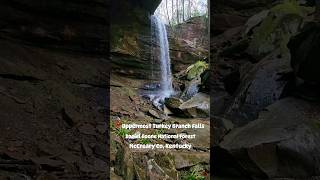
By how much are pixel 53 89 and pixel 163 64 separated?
0.92 meters

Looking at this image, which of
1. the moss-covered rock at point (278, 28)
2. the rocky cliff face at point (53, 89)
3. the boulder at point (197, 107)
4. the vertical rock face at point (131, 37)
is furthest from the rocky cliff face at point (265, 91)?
the rocky cliff face at point (53, 89)

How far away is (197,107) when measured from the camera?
2.90 metres

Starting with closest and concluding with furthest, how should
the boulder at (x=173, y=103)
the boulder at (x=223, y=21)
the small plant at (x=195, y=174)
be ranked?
the small plant at (x=195, y=174)
the boulder at (x=173, y=103)
the boulder at (x=223, y=21)

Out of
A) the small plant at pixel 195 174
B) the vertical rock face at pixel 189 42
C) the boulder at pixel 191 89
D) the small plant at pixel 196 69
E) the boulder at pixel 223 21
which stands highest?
the boulder at pixel 223 21

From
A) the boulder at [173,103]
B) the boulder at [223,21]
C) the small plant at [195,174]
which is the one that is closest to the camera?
the small plant at [195,174]

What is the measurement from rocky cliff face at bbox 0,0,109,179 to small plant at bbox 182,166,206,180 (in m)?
0.63

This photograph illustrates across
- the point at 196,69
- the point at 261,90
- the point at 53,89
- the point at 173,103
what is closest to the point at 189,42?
the point at 196,69

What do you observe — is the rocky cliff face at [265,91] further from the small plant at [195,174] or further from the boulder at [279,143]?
the small plant at [195,174]

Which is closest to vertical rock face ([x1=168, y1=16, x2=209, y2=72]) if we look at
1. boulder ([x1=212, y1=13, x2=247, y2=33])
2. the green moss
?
boulder ([x1=212, y1=13, x2=247, y2=33])

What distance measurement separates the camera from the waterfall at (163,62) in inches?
115

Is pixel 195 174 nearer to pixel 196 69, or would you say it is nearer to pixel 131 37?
pixel 196 69

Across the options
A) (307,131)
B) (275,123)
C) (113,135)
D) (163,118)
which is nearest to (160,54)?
(163,118)

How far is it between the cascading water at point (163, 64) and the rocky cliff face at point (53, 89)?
0.52m

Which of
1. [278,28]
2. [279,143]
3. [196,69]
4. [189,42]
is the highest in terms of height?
[278,28]
